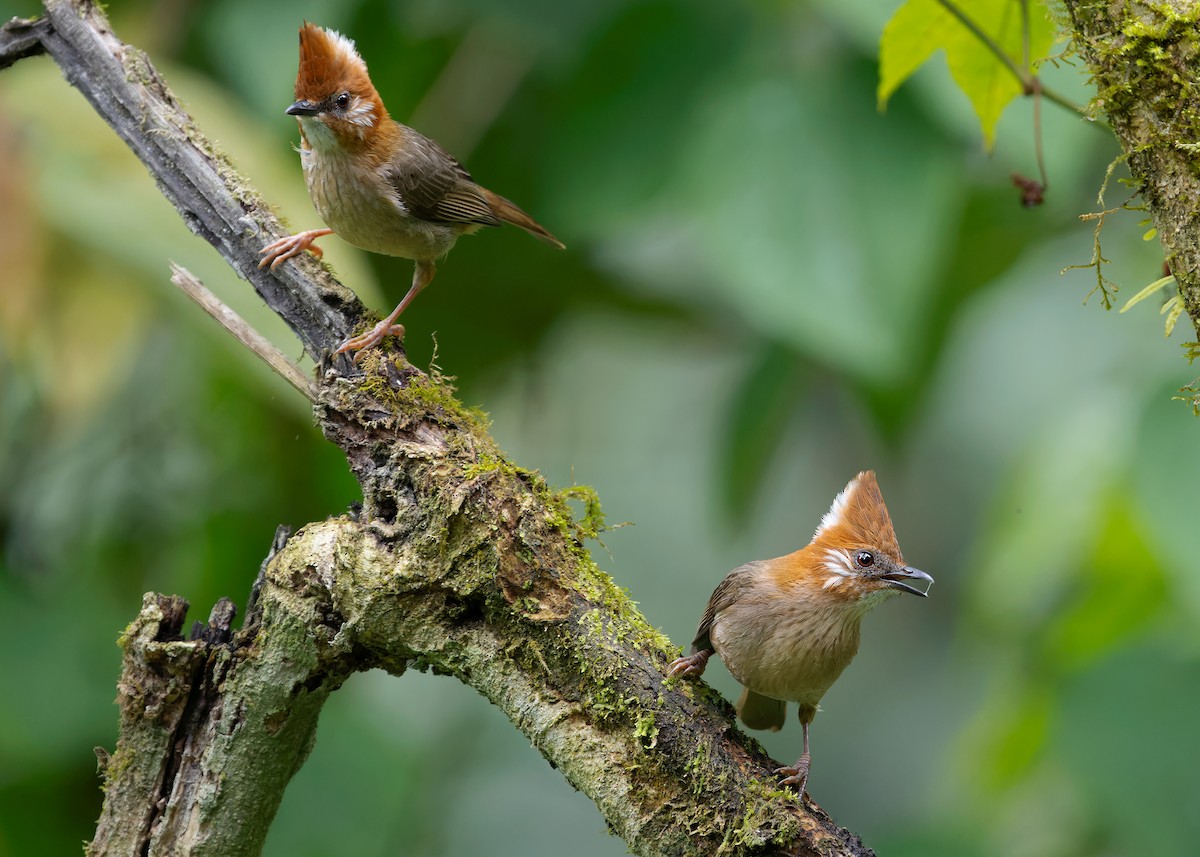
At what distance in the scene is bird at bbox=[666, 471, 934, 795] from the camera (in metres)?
3.41

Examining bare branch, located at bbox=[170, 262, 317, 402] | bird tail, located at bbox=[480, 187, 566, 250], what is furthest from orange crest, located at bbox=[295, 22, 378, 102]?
bare branch, located at bbox=[170, 262, 317, 402]

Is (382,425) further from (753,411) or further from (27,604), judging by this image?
(27,604)

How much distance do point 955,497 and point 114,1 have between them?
6067 mm

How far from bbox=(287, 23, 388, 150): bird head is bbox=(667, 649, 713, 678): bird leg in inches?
71.2

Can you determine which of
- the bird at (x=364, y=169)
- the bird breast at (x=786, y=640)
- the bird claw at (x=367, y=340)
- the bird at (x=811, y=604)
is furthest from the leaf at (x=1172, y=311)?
the bird at (x=364, y=169)

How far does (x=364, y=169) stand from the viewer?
3590mm

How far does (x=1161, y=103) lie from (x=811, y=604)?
1.75 m

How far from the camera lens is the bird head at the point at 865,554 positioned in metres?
3.50

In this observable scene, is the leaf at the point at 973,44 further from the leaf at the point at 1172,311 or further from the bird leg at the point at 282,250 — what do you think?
the bird leg at the point at 282,250

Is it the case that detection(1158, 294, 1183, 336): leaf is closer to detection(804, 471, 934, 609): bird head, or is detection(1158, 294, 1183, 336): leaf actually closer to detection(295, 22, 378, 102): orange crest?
detection(804, 471, 934, 609): bird head

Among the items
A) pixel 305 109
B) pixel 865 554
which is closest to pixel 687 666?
pixel 865 554

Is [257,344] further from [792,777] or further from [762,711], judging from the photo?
[762,711]

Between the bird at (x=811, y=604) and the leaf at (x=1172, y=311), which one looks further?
the bird at (x=811, y=604)

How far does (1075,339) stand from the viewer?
795cm
